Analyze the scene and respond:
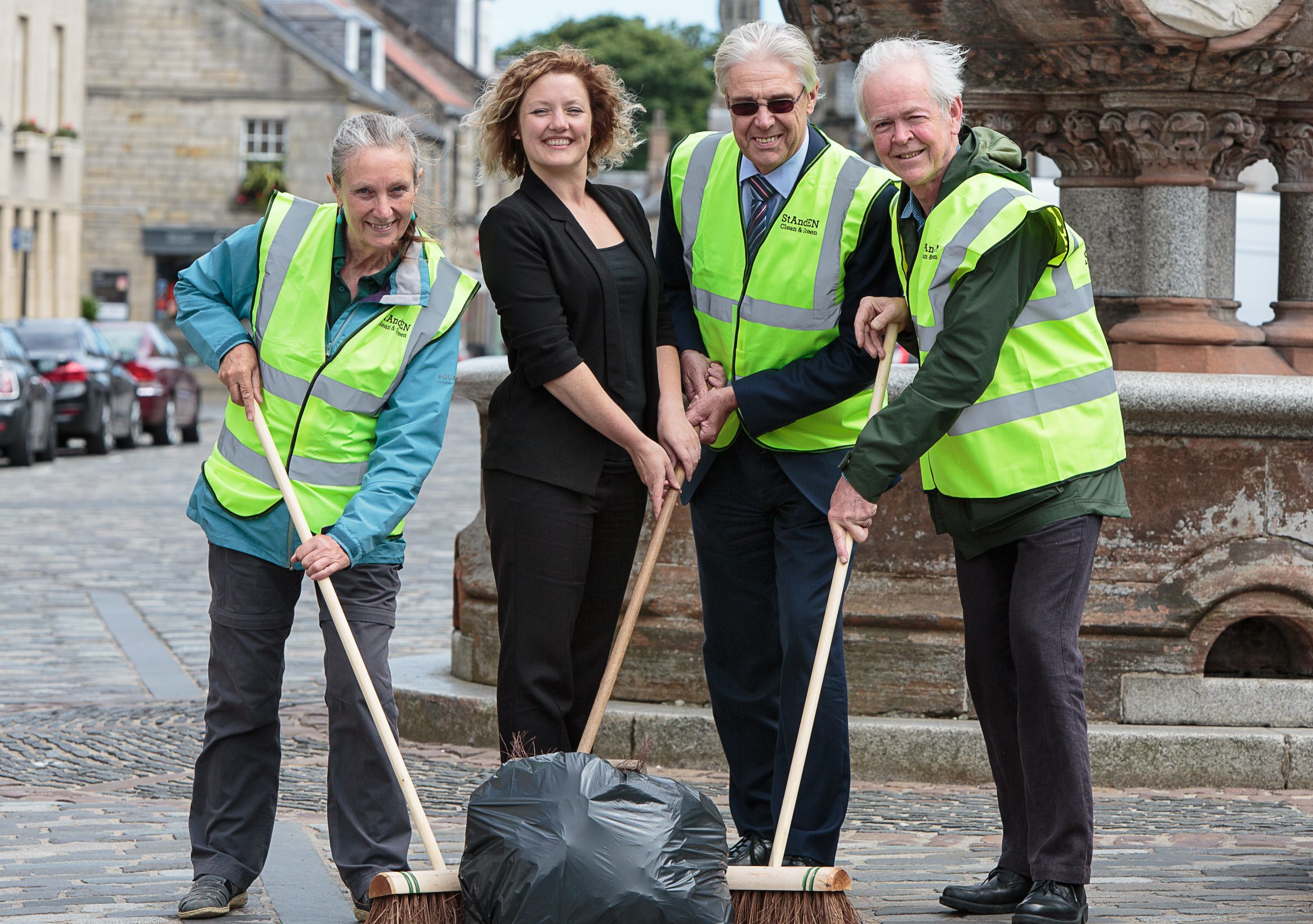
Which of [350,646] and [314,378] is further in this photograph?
[314,378]

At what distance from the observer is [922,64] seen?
14.2 ft

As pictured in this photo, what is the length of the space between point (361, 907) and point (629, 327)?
1420mm

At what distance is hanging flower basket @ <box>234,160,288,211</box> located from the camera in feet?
156

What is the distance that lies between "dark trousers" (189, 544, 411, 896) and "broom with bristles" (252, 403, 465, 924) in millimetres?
60

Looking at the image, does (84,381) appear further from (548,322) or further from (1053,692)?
(1053,692)

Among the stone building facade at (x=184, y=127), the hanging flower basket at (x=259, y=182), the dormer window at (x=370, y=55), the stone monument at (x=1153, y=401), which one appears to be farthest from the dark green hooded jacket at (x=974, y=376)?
the dormer window at (x=370, y=55)

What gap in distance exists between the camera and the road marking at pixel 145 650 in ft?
26.6

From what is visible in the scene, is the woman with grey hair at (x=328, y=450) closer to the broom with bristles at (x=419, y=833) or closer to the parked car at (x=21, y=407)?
the broom with bristles at (x=419, y=833)

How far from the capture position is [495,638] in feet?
22.8

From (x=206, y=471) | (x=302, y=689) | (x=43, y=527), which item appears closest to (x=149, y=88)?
(x=43, y=527)

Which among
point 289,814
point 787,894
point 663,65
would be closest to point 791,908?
point 787,894

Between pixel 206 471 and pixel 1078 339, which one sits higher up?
pixel 1078 339

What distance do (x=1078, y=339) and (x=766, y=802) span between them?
1353 mm

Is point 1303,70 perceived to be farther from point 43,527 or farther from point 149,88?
point 149,88
